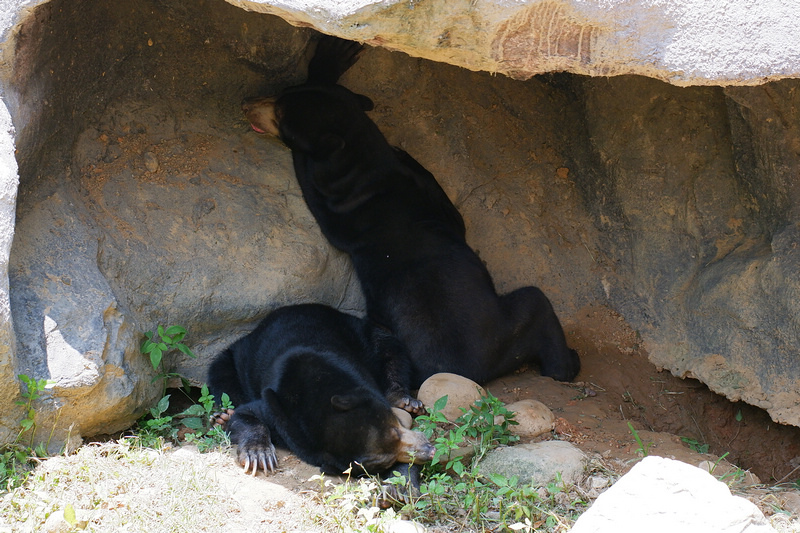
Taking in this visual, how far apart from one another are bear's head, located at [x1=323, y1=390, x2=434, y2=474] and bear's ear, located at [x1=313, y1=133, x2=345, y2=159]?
220cm

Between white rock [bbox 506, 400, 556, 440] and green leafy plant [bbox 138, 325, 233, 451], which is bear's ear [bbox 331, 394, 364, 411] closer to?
green leafy plant [bbox 138, 325, 233, 451]

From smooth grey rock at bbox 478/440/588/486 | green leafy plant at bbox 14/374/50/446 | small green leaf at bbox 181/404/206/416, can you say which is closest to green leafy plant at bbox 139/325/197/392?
small green leaf at bbox 181/404/206/416

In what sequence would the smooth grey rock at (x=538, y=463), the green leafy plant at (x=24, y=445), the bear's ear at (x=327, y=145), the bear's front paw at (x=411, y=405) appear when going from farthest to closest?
the bear's ear at (x=327, y=145) → the bear's front paw at (x=411, y=405) → the smooth grey rock at (x=538, y=463) → the green leafy plant at (x=24, y=445)

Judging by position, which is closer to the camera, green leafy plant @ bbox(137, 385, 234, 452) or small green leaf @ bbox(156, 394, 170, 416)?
green leafy plant @ bbox(137, 385, 234, 452)

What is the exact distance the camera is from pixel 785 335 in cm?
429

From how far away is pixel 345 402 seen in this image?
379cm

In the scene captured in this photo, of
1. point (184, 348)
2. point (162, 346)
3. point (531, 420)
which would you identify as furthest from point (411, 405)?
point (162, 346)

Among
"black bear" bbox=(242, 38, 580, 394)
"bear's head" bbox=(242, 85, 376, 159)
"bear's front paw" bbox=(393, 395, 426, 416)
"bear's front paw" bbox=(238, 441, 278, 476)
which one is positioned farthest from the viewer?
"bear's head" bbox=(242, 85, 376, 159)

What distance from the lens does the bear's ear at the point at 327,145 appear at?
17.7 feet

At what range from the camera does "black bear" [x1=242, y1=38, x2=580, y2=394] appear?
5027 mm

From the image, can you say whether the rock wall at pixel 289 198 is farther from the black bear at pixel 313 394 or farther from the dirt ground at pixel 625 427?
Result: the black bear at pixel 313 394

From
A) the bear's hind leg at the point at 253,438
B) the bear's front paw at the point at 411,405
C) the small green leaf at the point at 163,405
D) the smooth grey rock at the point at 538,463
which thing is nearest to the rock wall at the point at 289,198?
the small green leaf at the point at 163,405

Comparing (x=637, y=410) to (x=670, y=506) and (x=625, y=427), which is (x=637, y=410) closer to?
(x=625, y=427)

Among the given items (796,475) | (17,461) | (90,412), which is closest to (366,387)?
(90,412)
